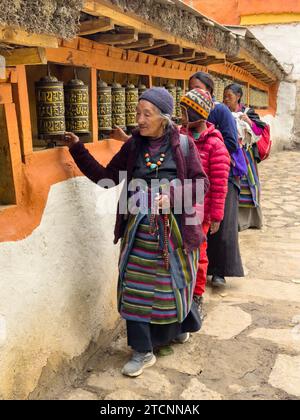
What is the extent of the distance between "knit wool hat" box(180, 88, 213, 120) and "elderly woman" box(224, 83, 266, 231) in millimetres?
1800

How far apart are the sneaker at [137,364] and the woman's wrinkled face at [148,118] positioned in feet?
4.48

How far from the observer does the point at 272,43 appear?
15.7 metres

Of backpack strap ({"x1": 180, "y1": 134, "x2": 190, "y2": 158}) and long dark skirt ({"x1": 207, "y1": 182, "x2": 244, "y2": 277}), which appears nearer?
backpack strap ({"x1": 180, "y1": 134, "x2": 190, "y2": 158})

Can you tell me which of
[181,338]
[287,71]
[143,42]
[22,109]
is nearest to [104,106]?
[143,42]

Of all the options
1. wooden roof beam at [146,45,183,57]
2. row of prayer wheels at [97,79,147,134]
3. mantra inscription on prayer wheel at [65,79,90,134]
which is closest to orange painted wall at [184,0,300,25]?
wooden roof beam at [146,45,183,57]

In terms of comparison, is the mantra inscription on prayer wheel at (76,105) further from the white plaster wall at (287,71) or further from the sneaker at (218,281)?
the white plaster wall at (287,71)

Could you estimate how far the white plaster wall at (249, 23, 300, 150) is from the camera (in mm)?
15508

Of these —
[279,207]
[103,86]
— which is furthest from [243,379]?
[279,207]

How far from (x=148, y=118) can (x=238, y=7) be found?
14.3 metres

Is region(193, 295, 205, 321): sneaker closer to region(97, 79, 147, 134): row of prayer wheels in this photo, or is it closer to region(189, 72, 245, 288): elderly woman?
region(189, 72, 245, 288): elderly woman

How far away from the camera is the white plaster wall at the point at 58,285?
7.61 feet

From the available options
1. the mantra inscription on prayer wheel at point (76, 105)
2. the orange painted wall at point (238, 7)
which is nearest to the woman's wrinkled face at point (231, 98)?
the mantra inscription on prayer wheel at point (76, 105)

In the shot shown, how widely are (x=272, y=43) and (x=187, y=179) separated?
47.4 ft

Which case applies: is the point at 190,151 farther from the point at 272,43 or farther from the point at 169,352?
the point at 272,43
